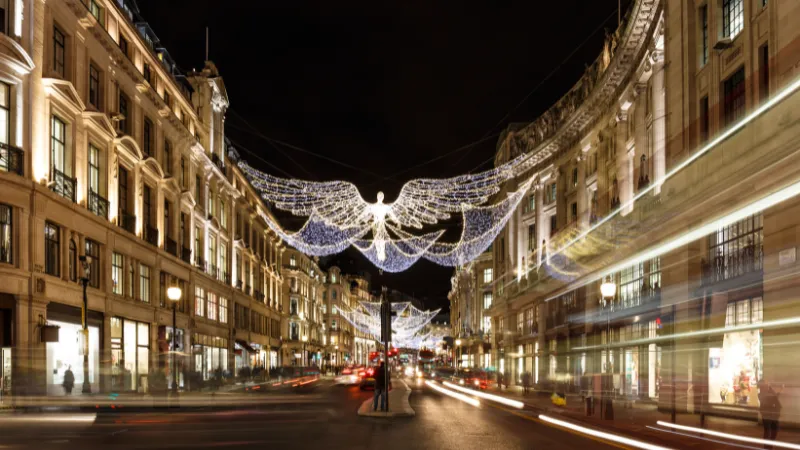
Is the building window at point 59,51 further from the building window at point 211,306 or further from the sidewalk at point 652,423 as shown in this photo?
the building window at point 211,306

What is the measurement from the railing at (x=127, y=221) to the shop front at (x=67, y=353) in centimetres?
549

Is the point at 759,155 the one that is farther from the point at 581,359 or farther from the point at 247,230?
the point at 247,230

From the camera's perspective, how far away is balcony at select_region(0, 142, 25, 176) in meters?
26.3

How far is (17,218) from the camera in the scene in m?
27.2

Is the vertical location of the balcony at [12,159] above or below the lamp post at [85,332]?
above

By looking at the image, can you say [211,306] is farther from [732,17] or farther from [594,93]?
[732,17]

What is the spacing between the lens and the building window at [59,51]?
101 ft

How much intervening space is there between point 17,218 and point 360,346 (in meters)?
163

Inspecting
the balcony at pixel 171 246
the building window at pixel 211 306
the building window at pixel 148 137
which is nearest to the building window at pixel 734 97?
the building window at pixel 148 137

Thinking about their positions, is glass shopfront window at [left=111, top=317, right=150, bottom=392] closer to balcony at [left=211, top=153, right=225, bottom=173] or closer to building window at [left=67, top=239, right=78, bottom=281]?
building window at [left=67, top=239, right=78, bottom=281]

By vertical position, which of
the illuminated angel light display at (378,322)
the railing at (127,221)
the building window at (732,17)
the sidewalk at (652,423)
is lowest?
the illuminated angel light display at (378,322)

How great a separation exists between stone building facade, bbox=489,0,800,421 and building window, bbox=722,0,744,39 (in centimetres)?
6

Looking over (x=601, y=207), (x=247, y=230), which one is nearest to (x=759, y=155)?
(x=601, y=207)

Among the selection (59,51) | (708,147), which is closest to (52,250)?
(59,51)
